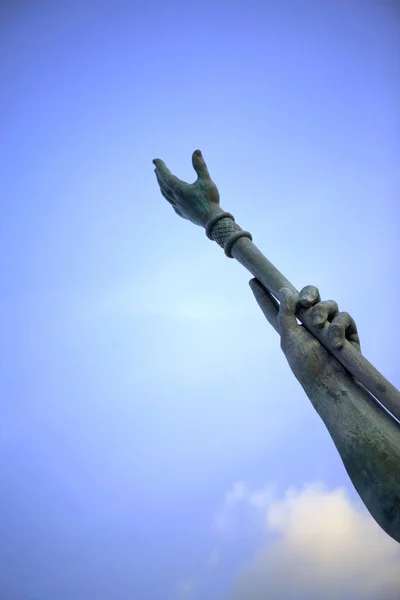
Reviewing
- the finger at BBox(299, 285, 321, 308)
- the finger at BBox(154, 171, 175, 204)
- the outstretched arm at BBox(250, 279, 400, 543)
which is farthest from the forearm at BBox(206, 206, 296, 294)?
the finger at BBox(154, 171, 175, 204)

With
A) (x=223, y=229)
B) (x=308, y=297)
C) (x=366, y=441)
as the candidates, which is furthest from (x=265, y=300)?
(x=366, y=441)

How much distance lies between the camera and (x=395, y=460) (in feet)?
12.8

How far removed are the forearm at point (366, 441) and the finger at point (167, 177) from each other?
361 cm

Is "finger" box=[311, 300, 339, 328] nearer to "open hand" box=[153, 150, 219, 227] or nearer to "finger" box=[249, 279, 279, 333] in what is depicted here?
"finger" box=[249, 279, 279, 333]

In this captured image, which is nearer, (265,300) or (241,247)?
(265,300)

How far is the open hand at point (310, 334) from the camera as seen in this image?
15.5ft

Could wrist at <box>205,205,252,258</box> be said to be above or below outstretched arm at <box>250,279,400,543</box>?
above

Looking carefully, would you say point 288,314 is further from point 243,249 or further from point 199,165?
point 199,165

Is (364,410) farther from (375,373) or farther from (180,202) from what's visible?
(180,202)

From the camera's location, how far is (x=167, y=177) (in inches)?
283

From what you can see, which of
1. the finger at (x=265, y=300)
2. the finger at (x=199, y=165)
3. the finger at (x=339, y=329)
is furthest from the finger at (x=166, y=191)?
the finger at (x=339, y=329)

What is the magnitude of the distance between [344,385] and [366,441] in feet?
2.09

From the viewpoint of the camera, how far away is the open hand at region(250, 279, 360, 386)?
4.72 meters

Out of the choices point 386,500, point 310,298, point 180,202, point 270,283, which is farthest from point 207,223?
point 386,500
